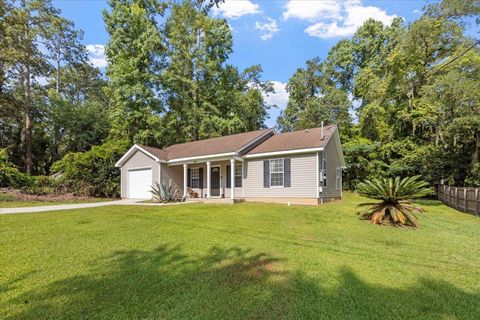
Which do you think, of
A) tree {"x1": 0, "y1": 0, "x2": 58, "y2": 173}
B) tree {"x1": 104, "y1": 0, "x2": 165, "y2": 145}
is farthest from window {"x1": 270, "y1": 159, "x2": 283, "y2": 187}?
tree {"x1": 0, "y1": 0, "x2": 58, "y2": 173}

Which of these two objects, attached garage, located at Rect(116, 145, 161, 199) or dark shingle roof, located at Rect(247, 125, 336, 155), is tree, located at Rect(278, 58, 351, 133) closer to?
dark shingle roof, located at Rect(247, 125, 336, 155)

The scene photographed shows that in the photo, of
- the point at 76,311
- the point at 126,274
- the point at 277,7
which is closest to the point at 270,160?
the point at 277,7

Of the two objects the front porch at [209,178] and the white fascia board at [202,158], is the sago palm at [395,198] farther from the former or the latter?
the white fascia board at [202,158]

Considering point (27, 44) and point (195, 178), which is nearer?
point (195, 178)

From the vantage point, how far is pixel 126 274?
427cm

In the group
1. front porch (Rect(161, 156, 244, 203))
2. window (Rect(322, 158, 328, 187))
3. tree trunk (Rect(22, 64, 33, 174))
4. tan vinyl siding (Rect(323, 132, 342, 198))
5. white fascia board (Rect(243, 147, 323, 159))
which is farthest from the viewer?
tree trunk (Rect(22, 64, 33, 174))

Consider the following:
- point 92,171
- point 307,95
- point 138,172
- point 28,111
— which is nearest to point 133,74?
point 28,111

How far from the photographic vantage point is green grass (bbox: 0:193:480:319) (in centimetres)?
329

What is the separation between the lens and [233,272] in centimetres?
438

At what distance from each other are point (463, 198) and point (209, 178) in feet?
42.3

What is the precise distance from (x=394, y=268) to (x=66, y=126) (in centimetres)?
2728

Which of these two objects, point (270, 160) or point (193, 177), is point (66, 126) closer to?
point (193, 177)

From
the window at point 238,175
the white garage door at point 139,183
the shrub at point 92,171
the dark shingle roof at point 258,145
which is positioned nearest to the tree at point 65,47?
the shrub at point 92,171

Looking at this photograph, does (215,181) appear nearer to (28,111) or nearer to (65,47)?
(28,111)
